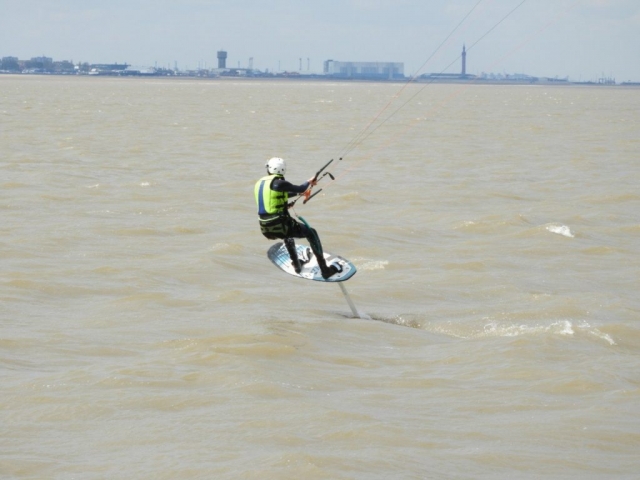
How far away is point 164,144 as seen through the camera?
125ft

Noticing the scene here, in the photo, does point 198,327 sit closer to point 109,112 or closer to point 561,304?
point 561,304

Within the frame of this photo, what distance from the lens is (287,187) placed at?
1223cm

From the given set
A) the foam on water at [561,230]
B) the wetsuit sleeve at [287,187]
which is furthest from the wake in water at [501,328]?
the foam on water at [561,230]

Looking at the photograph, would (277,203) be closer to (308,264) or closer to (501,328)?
(308,264)

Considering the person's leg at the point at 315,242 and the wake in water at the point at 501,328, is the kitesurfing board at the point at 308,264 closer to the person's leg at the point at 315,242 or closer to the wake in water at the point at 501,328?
the person's leg at the point at 315,242

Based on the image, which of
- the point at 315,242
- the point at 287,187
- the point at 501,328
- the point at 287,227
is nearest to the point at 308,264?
the point at 315,242

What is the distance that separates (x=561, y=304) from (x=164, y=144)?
85.0ft

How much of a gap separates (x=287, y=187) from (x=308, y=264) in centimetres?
179

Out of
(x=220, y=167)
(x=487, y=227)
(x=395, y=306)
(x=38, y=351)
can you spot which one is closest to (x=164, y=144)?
(x=220, y=167)

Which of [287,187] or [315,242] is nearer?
[287,187]

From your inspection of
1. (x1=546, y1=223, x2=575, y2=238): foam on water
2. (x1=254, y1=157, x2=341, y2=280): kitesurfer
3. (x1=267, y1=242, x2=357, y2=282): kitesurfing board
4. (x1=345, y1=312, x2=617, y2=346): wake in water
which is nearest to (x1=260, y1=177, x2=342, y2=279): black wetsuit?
(x1=254, y1=157, x2=341, y2=280): kitesurfer

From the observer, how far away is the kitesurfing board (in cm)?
1327

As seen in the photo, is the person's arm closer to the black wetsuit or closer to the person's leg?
the black wetsuit

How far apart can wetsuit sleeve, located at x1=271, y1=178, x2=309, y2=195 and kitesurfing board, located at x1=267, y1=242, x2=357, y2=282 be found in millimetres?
1398
